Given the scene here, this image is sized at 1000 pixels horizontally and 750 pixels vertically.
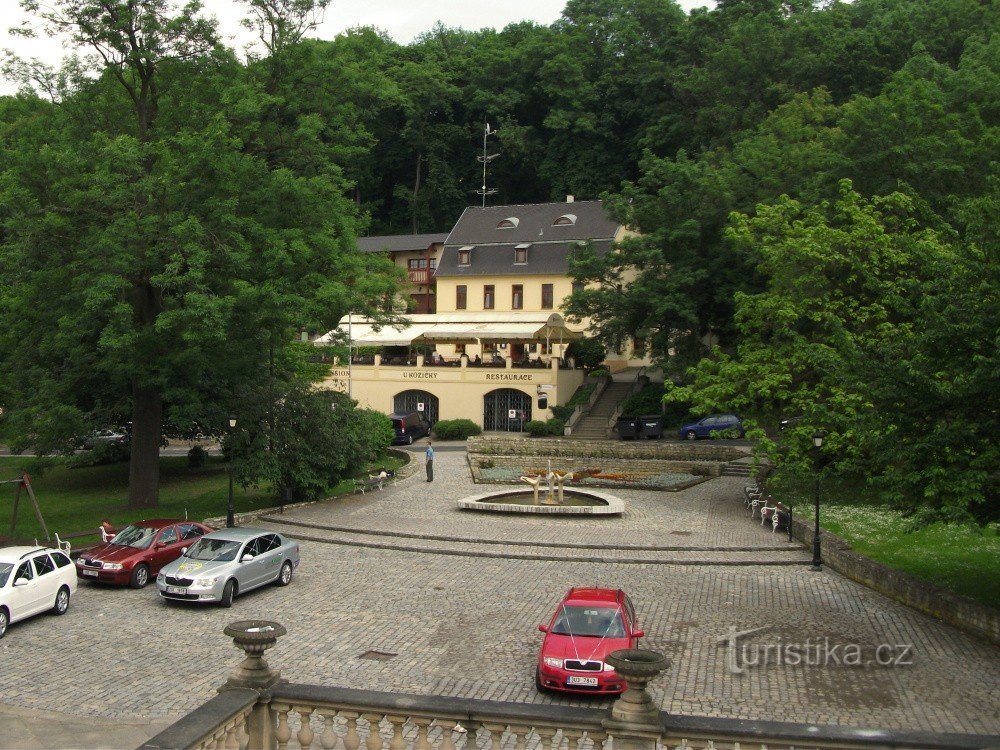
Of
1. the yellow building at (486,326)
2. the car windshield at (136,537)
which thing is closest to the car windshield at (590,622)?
the car windshield at (136,537)

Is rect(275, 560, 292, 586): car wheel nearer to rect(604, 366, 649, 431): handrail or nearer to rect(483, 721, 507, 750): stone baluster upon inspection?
rect(483, 721, 507, 750): stone baluster

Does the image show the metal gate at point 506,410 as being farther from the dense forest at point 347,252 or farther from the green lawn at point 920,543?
the green lawn at point 920,543

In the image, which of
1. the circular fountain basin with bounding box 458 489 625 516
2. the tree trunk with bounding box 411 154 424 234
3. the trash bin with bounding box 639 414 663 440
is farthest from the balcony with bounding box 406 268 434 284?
the circular fountain basin with bounding box 458 489 625 516

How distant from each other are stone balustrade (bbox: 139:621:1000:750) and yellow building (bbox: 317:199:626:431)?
4352 cm

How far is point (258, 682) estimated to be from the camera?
8.64 metres

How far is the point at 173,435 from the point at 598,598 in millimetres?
28524

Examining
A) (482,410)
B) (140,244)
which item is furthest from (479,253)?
(140,244)

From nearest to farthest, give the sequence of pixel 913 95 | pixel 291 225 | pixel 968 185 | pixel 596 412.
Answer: pixel 291 225
pixel 968 185
pixel 913 95
pixel 596 412

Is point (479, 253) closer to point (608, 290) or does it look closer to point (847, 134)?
point (608, 290)

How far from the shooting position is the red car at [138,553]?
20.8m

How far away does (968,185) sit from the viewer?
124 feet

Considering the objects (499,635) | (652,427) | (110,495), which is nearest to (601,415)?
(652,427)

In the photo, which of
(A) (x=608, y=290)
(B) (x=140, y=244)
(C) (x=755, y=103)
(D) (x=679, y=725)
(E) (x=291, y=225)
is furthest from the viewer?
(C) (x=755, y=103)

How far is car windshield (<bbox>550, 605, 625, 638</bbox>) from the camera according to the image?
14859mm
